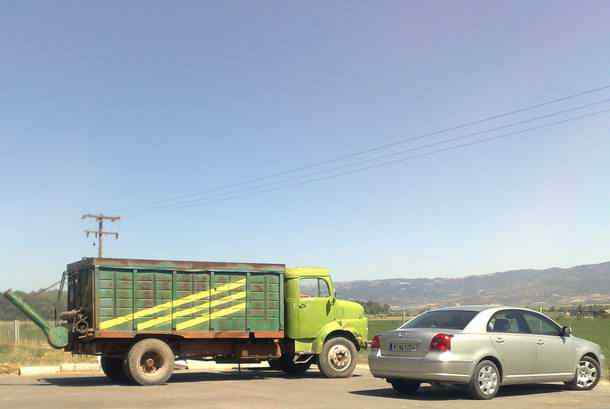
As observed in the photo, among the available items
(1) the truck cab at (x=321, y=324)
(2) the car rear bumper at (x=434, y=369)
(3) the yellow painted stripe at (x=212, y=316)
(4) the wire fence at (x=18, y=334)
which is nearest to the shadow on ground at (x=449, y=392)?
(2) the car rear bumper at (x=434, y=369)

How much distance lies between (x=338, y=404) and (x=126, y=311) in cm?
614

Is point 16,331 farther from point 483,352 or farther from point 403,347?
point 483,352

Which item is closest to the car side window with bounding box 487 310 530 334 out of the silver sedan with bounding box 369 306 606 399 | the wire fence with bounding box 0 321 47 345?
the silver sedan with bounding box 369 306 606 399

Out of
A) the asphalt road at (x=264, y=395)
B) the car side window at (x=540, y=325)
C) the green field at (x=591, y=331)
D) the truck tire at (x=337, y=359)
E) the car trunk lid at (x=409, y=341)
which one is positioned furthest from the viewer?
the green field at (x=591, y=331)

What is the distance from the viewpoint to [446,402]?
12.5 meters

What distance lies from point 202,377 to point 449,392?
708cm

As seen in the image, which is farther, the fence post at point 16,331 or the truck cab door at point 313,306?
the fence post at point 16,331

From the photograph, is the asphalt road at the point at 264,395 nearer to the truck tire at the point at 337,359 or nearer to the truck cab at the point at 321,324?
the truck tire at the point at 337,359

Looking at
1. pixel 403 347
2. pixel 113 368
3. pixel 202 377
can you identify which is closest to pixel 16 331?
pixel 113 368

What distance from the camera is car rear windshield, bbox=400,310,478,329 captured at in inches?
520

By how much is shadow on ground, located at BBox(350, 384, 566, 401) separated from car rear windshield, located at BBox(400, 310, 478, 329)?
1157 millimetres

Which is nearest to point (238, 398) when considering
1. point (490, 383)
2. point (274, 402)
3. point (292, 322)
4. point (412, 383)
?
point (274, 402)

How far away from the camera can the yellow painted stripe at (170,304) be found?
16.6m

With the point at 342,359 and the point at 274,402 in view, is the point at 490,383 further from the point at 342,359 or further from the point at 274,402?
the point at 342,359
